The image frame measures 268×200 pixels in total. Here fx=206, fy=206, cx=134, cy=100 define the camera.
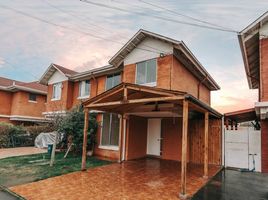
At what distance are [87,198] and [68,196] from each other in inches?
23.9

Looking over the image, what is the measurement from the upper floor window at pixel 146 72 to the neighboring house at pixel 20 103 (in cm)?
1432

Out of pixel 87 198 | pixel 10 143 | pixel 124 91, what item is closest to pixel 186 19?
pixel 124 91

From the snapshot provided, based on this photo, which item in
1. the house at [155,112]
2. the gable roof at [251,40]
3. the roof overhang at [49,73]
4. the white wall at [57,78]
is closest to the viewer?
the gable roof at [251,40]

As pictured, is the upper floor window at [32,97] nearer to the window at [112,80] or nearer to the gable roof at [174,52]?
the window at [112,80]

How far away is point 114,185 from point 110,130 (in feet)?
22.0

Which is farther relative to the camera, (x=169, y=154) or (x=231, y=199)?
(x=169, y=154)

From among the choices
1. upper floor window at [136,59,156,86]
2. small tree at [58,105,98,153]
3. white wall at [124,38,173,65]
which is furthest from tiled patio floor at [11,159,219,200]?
white wall at [124,38,173,65]

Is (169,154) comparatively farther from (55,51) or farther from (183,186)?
(55,51)

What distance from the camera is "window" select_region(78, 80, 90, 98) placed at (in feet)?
54.1

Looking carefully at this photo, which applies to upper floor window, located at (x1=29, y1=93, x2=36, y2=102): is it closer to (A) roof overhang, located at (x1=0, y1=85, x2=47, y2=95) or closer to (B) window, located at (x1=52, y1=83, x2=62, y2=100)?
(A) roof overhang, located at (x1=0, y1=85, x2=47, y2=95)

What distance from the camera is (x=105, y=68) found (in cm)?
1458

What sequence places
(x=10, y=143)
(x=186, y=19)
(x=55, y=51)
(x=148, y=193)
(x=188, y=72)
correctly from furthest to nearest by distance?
1. (x=10, y=143)
2. (x=55, y=51)
3. (x=188, y=72)
4. (x=186, y=19)
5. (x=148, y=193)

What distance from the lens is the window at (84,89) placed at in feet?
54.1

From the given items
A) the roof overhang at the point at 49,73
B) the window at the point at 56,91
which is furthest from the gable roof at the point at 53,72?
the window at the point at 56,91
